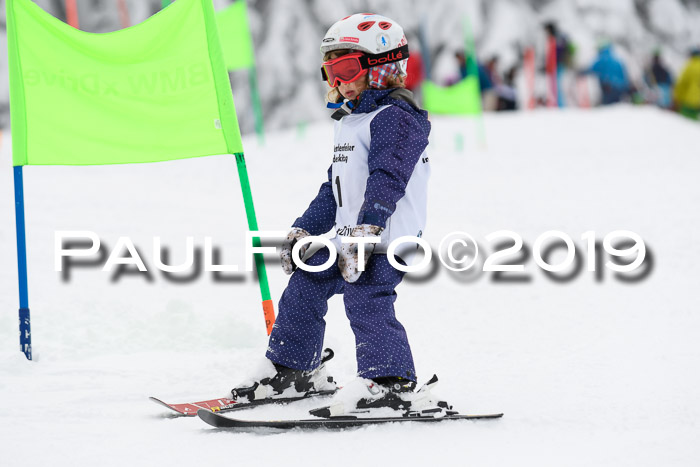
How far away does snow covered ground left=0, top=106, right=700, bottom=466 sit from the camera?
293 centimetres

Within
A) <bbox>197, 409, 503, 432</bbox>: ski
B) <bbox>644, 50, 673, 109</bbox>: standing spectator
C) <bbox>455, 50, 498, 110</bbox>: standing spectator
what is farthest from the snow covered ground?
<bbox>644, 50, 673, 109</bbox>: standing spectator

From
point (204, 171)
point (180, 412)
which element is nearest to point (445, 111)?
point (204, 171)

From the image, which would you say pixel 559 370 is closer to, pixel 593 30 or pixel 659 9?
pixel 593 30

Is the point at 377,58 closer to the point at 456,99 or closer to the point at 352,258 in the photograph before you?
the point at 352,258

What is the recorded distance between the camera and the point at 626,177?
1086 cm

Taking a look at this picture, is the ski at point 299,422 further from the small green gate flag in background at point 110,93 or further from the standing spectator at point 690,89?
the standing spectator at point 690,89

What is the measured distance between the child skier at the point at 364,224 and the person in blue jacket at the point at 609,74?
649 inches

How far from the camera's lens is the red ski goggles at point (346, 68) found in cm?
333

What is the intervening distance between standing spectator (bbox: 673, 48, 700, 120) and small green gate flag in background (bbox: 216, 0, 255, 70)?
9.61 metres

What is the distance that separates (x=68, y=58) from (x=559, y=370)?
9.20 feet

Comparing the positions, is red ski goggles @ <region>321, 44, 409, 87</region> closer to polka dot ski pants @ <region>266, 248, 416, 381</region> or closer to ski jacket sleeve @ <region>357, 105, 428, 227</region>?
ski jacket sleeve @ <region>357, 105, 428, 227</region>

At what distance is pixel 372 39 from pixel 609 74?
55.5 ft

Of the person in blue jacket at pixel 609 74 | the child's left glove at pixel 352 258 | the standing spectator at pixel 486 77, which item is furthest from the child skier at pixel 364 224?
the person in blue jacket at pixel 609 74
